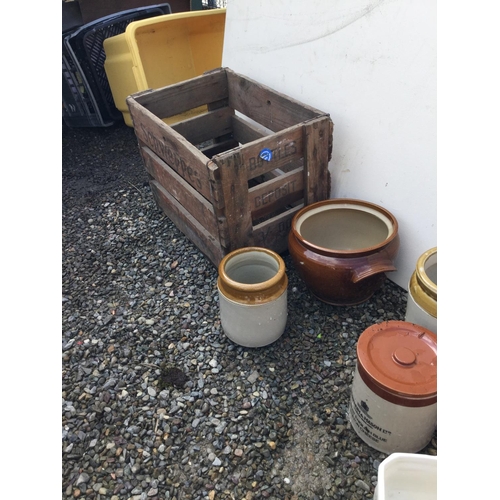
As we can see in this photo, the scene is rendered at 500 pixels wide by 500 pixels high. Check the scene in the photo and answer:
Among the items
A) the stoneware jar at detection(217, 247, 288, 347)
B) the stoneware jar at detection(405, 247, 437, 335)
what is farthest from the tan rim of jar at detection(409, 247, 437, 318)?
the stoneware jar at detection(217, 247, 288, 347)

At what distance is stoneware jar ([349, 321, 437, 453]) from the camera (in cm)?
137

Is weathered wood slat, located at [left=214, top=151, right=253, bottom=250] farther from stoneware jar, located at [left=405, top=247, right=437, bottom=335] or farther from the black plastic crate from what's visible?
the black plastic crate

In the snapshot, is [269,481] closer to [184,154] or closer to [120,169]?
[184,154]

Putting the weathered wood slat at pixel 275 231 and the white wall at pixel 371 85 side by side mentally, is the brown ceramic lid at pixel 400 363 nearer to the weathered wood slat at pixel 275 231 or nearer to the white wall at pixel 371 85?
the white wall at pixel 371 85

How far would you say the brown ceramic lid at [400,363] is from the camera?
1354 mm

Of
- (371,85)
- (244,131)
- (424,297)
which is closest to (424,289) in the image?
(424,297)

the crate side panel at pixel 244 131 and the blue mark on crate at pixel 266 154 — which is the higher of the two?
the blue mark on crate at pixel 266 154

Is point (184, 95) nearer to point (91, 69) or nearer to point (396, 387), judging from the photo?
point (91, 69)

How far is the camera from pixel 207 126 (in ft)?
8.87

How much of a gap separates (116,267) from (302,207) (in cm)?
116

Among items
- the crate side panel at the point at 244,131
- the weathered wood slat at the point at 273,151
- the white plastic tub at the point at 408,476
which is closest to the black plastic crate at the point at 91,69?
the crate side panel at the point at 244,131

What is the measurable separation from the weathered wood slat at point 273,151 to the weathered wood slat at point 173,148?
0.59 feet

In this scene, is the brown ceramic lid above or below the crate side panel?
below

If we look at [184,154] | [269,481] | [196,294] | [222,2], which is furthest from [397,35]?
[222,2]
